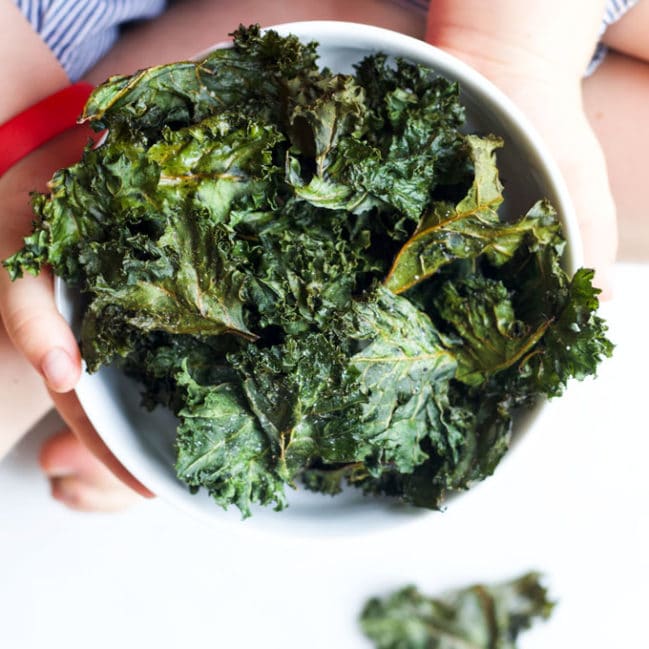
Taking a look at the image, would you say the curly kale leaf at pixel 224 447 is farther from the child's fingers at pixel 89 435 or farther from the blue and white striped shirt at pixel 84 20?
the blue and white striped shirt at pixel 84 20

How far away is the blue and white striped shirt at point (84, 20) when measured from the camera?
125 centimetres

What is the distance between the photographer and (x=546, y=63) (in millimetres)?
1136

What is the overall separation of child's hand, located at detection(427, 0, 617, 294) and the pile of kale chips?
229 millimetres

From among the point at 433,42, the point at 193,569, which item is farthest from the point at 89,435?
the point at 433,42

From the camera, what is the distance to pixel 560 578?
164cm

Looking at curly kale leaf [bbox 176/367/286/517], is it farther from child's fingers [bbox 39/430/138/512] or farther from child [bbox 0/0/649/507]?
child's fingers [bbox 39/430/138/512]

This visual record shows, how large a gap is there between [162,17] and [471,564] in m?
1.27

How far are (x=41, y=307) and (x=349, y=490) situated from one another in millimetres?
498

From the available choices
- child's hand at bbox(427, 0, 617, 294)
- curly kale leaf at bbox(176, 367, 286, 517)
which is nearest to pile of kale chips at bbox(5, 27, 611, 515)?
curly kale leaf at bbox(176, 367, 286, 517)

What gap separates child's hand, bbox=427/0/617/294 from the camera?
1113 mm

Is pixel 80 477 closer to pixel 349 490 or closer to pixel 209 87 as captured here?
pixel 349 490

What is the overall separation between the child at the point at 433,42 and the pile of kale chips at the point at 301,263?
0.10 metres

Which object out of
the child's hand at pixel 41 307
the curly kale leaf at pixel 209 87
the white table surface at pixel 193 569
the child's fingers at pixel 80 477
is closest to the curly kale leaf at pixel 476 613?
the white table surface at pixel 193 569

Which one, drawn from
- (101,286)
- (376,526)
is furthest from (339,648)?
(101,286)
